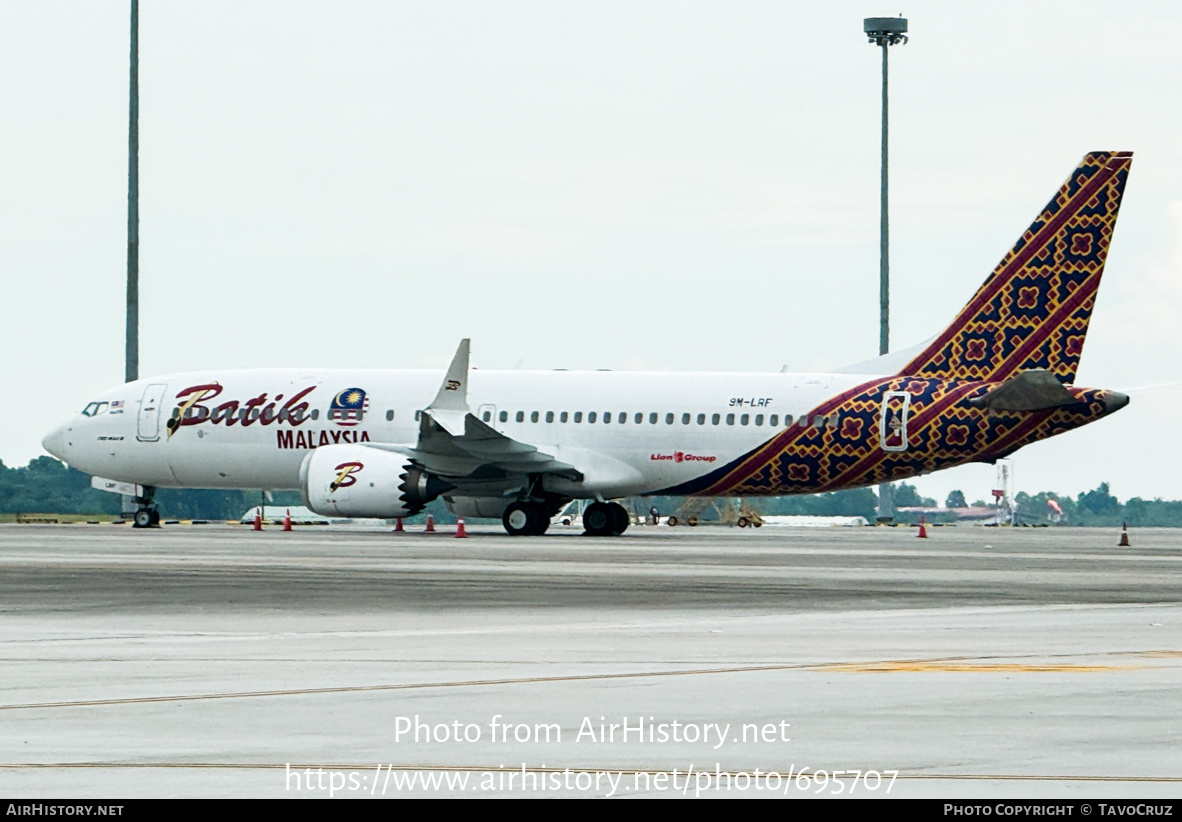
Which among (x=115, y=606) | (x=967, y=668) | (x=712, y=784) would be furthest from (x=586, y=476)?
(x=712, y=784)

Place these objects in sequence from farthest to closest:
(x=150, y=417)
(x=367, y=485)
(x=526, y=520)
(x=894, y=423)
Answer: (x=150, y=417) < (x=526, y=520) < (x=367, y=485) < (x=894, y=423)

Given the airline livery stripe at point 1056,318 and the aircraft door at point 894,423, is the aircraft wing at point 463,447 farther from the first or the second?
the airline livery stripe at point 1056,318

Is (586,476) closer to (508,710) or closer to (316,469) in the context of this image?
(316,469)

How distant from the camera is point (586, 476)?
172ft

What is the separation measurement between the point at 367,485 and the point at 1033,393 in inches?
602

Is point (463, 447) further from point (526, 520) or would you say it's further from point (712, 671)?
point (712, 671)

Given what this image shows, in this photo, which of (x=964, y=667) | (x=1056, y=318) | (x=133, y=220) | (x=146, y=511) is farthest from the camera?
(x=133, y=220)

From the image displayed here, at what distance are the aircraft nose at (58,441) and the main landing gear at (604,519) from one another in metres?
14.4

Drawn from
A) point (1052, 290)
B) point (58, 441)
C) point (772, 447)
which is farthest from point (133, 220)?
point (1052, 290)

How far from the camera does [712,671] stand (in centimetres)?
1609

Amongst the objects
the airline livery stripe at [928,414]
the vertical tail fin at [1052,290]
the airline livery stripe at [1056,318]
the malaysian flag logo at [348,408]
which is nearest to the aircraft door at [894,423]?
the airline livery stripe at [928,414]

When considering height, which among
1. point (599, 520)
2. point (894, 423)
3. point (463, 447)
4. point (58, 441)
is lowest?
point (599, 520)

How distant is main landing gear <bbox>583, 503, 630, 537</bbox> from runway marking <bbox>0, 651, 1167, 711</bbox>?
118 feet
